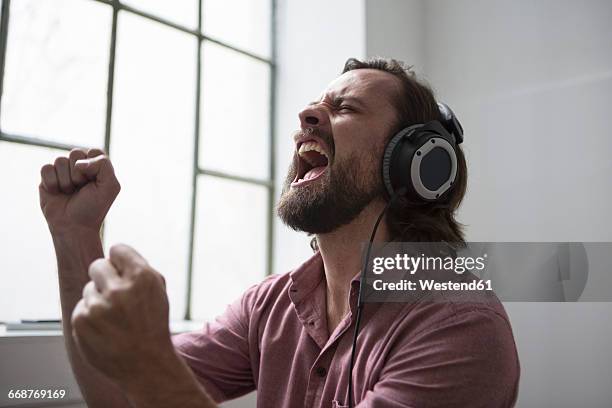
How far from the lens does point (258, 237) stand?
217 cm

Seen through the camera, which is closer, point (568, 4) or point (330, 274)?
point (330, 274)

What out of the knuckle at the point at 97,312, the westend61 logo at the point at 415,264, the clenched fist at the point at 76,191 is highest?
the clenched fist at the point at 76,191

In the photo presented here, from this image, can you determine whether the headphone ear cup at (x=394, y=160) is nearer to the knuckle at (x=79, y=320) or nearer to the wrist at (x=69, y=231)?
the wrist at (x=69, y=231)

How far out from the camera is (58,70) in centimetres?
164

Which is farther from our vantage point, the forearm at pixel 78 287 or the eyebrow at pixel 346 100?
the eyebrow at pixel 346 100

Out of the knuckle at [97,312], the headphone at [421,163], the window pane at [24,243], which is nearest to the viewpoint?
the knuckle at [97,312]

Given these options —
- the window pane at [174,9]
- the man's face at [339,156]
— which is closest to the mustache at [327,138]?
the man's face at [339,156]

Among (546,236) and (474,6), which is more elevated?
(474,6)

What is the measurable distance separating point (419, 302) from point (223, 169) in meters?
1.20

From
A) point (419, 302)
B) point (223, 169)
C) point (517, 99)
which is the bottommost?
point (419, 302)

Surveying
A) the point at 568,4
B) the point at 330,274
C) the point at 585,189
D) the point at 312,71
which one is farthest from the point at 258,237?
the point at 568,4

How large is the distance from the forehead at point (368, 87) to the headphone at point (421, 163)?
0.56ft

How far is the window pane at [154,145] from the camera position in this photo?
176 cm

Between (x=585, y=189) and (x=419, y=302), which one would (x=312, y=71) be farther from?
(x=419, y=302)
